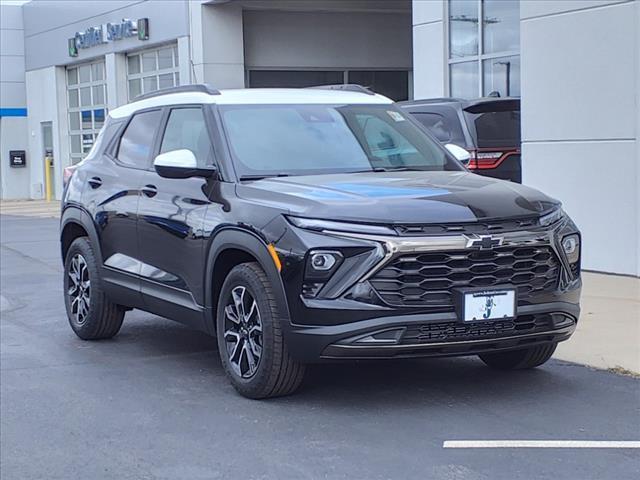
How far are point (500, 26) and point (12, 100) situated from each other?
2181cm

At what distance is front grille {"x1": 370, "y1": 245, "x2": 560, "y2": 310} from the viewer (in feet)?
18.7

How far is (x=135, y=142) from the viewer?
815 centimetres

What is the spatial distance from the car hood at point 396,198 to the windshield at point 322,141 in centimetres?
26

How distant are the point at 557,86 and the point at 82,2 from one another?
1919cm

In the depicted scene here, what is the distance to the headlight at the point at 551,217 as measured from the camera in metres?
6.14

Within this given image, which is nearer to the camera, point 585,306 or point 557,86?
point 585,306

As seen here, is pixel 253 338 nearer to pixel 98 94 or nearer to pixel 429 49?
pixel 429 49

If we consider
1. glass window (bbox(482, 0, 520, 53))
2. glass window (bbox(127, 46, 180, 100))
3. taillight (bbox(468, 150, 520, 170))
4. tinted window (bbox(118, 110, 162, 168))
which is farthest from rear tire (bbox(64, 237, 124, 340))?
glass window (bbox(127, 46, 180, 100))

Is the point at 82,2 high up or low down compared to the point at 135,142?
up

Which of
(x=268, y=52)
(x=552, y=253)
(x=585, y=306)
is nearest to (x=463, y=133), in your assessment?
(x=585, y=306)

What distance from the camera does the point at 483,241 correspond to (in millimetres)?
5809

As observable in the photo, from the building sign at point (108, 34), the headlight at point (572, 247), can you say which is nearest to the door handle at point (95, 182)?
the headlight at point (572, 247)

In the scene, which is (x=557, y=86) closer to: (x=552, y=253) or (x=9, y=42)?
(x=552, y=253)

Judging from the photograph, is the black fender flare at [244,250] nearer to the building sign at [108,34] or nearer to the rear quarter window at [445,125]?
the rear quarter window at [445,125]
